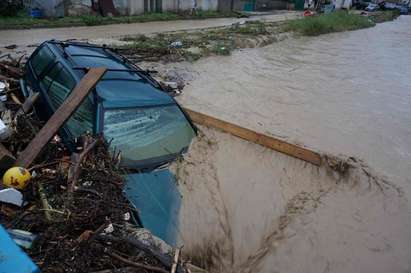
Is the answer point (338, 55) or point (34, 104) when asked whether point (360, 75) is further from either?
point (34, 104)

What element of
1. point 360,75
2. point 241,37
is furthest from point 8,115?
point 241,37

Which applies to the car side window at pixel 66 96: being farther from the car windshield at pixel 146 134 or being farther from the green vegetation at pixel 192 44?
the green vegetation at pixel 192 44

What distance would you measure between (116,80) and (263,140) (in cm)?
239

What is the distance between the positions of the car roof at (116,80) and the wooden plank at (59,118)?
0.17 metres

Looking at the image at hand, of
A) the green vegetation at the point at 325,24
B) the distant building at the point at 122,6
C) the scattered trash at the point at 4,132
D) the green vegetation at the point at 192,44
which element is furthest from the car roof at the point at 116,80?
the green vegetation at the point at 325,24

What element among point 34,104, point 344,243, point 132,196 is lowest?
point 344,243

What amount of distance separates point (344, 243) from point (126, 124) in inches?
119

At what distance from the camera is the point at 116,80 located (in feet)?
16.4

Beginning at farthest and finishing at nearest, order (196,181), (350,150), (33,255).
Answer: (350,150)
(196,181)
(33,255)

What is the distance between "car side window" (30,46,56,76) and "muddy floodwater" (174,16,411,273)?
2.75 m

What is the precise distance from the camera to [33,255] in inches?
116

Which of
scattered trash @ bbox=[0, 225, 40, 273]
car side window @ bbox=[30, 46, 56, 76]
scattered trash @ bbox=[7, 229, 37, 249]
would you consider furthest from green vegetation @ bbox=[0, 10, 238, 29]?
scattered trash @ bbox=[0, 225, 40, 273]

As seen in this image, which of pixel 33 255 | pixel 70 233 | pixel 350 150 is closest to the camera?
pixel 33 255

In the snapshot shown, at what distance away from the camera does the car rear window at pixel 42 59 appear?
585 centimetres
